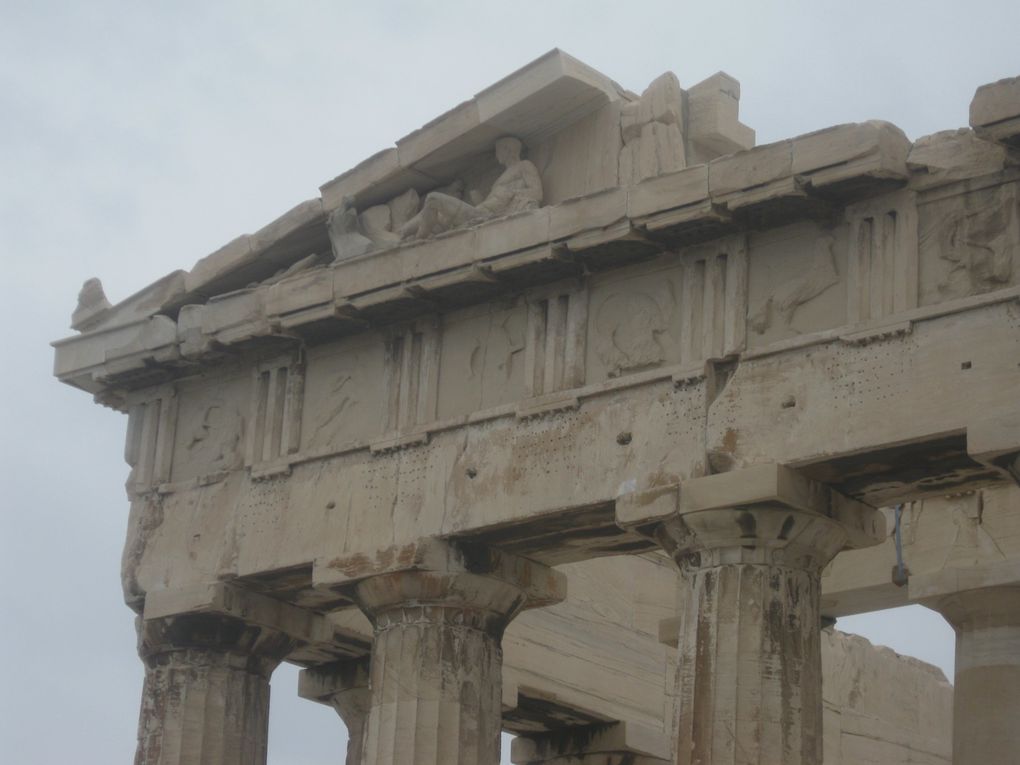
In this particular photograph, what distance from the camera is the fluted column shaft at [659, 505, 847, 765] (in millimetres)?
17422

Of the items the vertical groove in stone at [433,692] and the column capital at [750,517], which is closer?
the column capital at [750,517]

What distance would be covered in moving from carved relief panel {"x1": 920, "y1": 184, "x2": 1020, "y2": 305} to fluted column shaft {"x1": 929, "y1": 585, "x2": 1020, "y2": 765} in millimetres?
4621

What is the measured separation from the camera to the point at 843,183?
17891 mm

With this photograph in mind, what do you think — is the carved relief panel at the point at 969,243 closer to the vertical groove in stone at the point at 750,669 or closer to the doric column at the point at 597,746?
the vertical groove in stone at the point at 750,669

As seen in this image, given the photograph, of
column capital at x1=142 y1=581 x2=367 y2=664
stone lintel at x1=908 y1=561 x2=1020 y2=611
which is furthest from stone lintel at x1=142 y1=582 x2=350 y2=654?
stone lintel at x1=908 y1=561 x2=1020 y2=611

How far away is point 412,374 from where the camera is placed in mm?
20484

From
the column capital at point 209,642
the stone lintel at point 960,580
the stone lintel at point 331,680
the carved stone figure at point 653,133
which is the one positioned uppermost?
the carved stone figure at point 653,133

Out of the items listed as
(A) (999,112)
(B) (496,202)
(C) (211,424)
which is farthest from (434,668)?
(A) (999,112)

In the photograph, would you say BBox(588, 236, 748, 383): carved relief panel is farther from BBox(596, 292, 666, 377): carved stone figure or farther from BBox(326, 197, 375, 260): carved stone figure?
BBox(326, 197, 375, 260): carved stone figure

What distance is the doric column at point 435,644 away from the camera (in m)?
19.5

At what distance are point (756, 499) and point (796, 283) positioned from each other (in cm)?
167

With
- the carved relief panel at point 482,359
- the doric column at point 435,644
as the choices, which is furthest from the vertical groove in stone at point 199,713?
the carved relief panel at point 482,359

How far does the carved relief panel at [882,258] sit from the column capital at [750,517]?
1.29 m

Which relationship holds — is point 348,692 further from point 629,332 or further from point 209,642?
point 629,332
